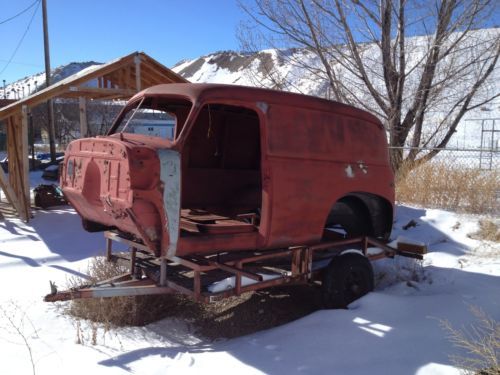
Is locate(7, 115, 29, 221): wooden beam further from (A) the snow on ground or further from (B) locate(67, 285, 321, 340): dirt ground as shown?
(B) locate(67, 285, 321, 340): dirt ground

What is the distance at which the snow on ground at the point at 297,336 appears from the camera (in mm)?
3719

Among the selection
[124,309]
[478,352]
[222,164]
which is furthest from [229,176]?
[478,352]

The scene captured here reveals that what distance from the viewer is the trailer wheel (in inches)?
195

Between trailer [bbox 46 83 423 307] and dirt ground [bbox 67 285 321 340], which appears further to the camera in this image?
dirt ground [bbox 67 285 321 340]

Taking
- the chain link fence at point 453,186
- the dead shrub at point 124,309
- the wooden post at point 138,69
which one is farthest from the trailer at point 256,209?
the wooden post at point 138,69

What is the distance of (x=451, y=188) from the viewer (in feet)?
30.9

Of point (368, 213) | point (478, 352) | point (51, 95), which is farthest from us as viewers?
point (51, 95)

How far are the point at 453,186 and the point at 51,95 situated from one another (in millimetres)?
8461

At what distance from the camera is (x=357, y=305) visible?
486 centimetres

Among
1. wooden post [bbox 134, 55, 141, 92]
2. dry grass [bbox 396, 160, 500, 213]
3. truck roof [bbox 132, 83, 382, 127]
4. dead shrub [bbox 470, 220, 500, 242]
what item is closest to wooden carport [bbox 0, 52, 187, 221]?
wooden post [bbox 134, 55, 141, 92]

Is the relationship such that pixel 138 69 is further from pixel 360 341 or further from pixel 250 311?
pixel 360 341

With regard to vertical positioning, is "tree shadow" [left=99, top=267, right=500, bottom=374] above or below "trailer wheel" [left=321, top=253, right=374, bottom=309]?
below

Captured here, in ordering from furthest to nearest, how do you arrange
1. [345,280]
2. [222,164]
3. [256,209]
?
[222,164] → [256,209] → [345,280]

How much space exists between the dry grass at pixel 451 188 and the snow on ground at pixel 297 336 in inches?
103
